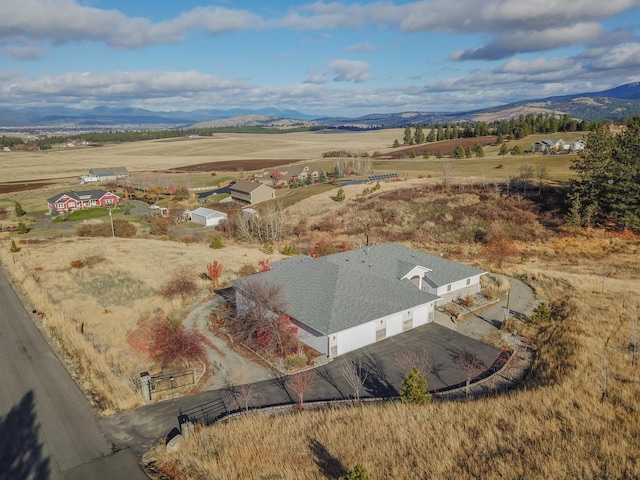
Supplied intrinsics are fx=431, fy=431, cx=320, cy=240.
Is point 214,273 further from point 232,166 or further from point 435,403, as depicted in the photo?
point 232,166

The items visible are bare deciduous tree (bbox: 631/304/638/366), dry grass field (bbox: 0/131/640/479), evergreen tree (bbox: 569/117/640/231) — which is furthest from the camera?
evergreen tree (bbox: 569/117/640/231)

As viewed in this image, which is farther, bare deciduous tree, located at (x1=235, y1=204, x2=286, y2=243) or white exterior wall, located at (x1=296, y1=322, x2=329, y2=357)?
bare deciduous tree, located at (x1=235, y1=204, x2=286, y2=243)

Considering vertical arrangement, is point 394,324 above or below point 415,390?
below

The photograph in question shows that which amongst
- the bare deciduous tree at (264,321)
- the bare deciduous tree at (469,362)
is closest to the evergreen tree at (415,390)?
the bare deciduous tree at (469,362)

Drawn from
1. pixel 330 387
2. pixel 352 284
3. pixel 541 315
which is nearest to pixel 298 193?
pixel 352 284

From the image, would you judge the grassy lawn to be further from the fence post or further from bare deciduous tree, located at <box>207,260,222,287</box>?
the fence post

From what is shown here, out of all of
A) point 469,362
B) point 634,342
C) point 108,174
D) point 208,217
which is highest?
point 108,174

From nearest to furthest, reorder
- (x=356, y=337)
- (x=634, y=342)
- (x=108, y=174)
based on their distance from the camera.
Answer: (x=634, y=342) < (x=356, y=337) < (x=108, y=174)

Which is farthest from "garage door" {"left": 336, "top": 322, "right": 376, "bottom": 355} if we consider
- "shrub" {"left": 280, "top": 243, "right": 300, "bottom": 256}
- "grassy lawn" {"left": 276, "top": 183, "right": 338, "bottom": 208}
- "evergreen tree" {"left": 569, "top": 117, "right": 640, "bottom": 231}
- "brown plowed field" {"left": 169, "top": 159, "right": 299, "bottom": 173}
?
"brown plowed field" {"left": 169, "top": 159, "right": 299, "bottom": 173}

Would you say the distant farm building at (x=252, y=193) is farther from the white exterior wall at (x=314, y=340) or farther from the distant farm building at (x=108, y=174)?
the white exterior wall at (x=314, y=340)
